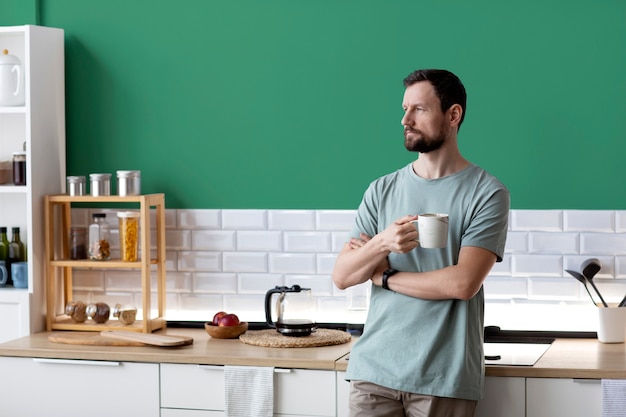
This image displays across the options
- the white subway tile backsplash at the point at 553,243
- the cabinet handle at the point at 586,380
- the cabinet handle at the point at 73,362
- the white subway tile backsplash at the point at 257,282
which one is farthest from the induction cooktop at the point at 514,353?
the cabinet handle at the point at 73,362

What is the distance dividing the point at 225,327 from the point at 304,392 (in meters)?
0.60

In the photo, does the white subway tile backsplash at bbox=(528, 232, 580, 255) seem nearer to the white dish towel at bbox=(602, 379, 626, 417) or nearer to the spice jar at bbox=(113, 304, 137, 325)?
the white dish towel at bbox=(602, 379, 626, 417)

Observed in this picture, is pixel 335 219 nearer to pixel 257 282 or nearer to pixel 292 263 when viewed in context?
pixel 292 263

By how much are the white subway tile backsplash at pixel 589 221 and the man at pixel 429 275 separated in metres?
0.98

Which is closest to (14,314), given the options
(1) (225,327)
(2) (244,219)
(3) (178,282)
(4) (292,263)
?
(3) (178,282)

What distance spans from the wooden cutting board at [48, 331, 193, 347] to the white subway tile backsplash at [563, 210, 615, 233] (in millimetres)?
1694

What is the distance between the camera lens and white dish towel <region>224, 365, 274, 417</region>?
12.4 feet

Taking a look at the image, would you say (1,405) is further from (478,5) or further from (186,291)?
(478,5)

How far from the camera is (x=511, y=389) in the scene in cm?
358

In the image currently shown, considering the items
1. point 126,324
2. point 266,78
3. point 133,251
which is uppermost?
point 266,78

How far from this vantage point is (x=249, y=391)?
3803 millimetres

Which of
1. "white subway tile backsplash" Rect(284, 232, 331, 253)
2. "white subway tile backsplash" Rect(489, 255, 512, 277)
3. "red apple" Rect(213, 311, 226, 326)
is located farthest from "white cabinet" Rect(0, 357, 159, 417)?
"white subway tile backsplash" Rect(489, 255, 512, 277)

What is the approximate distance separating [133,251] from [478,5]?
73.6 inches

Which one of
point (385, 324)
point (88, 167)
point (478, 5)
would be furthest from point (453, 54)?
point (88, 167)
